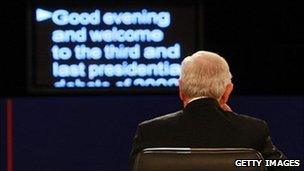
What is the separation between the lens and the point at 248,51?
4715 millimetres

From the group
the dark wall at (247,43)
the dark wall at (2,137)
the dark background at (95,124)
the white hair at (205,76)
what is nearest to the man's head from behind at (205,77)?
the white hair at (205,76)

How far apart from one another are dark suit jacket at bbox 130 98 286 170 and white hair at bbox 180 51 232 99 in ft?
0.10

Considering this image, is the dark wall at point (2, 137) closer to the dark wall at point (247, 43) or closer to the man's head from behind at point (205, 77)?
the dark wall at point (247, 43)

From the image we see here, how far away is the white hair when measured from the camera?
191cm

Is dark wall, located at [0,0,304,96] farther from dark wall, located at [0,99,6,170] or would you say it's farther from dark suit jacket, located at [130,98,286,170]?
dark suit jacket, located at [130,98,286,170]

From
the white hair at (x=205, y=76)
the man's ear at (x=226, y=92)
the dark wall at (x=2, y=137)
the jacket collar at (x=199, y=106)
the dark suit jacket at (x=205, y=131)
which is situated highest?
the white hair at (x=205, y=76)

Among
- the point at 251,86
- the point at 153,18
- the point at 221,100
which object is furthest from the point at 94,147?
the point at 221,100

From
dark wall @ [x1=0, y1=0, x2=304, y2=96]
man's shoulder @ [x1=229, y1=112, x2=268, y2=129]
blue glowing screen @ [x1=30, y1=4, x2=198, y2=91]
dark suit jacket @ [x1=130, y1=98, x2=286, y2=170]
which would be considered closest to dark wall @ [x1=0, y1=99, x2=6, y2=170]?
blue glowing screen @ [x1=30, y1=4, x2=198, y2=91]

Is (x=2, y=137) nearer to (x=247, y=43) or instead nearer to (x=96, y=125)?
(x=96, y=125)

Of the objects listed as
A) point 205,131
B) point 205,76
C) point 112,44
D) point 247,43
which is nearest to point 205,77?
point 205,76

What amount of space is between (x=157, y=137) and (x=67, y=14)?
→ 7.34 feet

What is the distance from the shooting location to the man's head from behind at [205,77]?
1913 mm

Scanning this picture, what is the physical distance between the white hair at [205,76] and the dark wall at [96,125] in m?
2.09

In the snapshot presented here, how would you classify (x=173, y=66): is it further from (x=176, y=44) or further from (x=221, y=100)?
(x=221, y=100)
